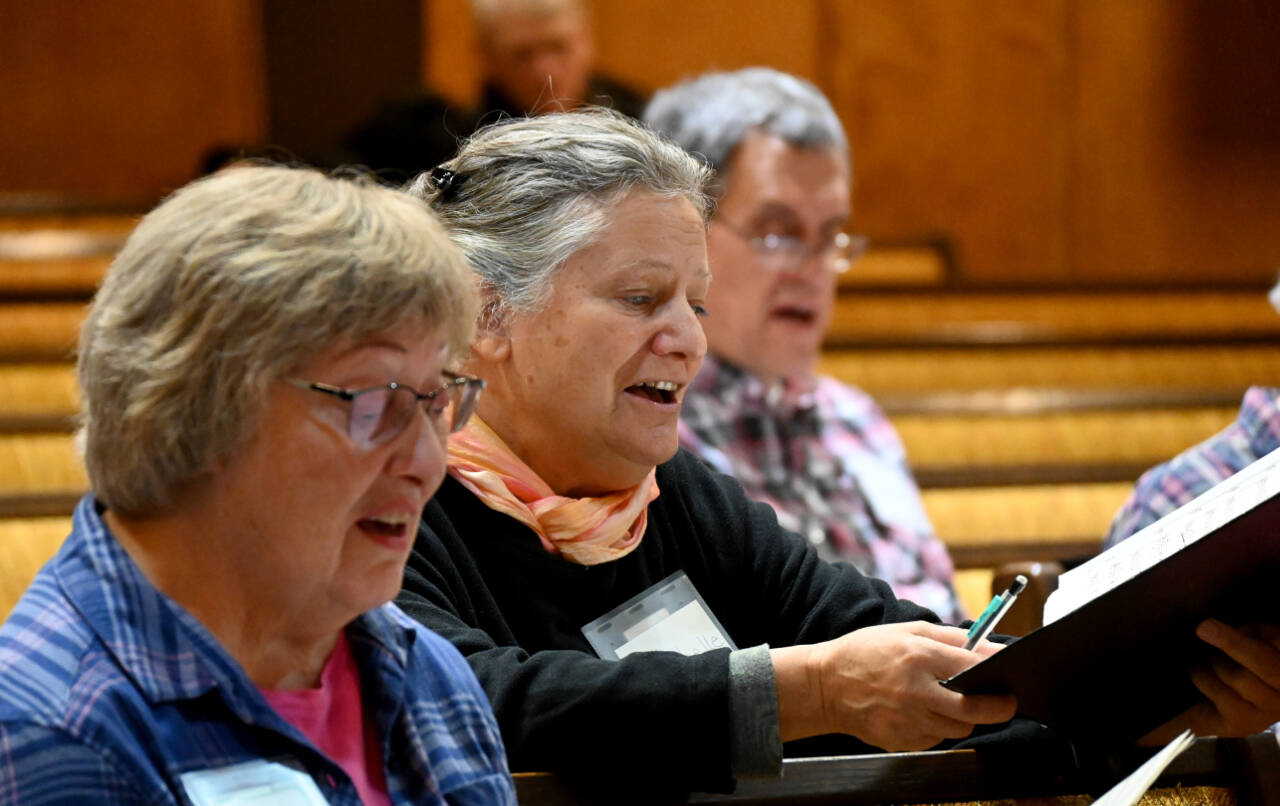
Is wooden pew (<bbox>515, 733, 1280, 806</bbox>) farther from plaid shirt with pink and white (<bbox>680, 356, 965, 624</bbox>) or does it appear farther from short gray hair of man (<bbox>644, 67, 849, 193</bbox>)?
short gray hair of man (<bbox>644, 67, 849, 193</bbox>)

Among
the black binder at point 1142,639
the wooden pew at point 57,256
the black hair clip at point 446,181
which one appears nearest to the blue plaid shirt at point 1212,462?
the black binder at point 1142,639

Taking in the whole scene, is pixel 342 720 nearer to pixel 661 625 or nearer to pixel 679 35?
pixel 661 625

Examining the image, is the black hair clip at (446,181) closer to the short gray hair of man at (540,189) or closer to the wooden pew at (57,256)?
the short gray hair of man at (540,189)

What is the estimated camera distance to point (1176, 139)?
6.68m

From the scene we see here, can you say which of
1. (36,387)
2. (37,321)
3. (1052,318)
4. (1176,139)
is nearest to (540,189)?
(36,387)

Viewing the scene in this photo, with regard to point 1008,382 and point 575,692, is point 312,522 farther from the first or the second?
point 1008,382

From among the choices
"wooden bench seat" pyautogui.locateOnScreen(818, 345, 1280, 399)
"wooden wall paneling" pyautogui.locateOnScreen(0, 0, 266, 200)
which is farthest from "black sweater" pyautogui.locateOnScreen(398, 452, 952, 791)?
"wooden wall paneling" pyautogui.locateOnScreen(0, 0, 266, 200)

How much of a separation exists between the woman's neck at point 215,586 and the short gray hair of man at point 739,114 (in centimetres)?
183

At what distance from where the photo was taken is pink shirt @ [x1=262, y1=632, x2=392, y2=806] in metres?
1.16

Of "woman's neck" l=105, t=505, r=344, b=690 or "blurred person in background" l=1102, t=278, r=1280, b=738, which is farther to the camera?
"blurred person in background" l=1102, t=278, r=1280, b=738

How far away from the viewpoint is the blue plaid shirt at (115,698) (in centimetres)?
99

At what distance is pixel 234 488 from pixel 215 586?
0.07 meters

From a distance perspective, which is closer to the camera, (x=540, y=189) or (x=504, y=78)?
(x=540, y=189)

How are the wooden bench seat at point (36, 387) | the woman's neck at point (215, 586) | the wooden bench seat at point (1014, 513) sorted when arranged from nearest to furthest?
the woman's neck at point (215, 586) → the wooden bench seat at point (1014, 513) → the wooden bench seat at point (36, 387)
